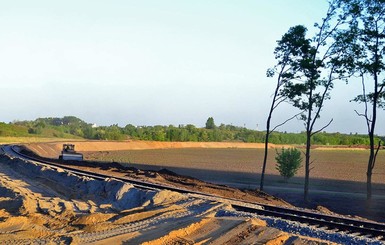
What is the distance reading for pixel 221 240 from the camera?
38.1ft

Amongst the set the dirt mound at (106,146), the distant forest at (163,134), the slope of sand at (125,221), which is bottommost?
the slope of sand at (125,221)

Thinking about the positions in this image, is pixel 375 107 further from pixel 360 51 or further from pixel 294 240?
pixel 294 240

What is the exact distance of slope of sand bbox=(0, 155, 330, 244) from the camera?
12.1 metres

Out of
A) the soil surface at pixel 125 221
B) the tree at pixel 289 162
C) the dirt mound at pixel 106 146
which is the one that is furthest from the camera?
the dirt mound at pixel 106 146

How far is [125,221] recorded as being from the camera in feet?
48.2

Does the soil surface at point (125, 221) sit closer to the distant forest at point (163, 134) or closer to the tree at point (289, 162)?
the tree at point (289, 162)

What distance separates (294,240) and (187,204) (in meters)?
6.32

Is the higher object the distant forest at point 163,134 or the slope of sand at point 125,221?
the distant forest at point 163,134

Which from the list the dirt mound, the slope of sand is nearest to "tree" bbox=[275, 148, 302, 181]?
the slope of sand

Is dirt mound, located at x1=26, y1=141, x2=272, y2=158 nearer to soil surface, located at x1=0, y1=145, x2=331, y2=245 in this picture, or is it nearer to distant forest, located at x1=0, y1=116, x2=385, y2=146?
distant forest, located at x1=0, y1=116, x2=385, y2=146

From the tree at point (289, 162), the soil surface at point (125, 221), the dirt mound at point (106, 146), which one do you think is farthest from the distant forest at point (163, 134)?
the soil surface at point (125, 221)

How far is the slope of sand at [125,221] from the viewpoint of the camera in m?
12.1

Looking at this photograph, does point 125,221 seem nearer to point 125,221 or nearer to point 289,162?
point 125,221

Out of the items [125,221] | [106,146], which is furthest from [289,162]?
[106,146]
